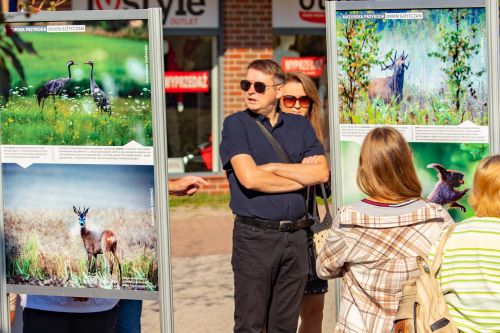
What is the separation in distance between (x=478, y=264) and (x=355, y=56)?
1.67 m

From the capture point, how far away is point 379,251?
432 centimetres

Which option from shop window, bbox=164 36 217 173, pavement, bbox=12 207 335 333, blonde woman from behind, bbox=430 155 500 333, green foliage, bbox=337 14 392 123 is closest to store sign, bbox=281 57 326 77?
shop window, bbox=164 36 217 173

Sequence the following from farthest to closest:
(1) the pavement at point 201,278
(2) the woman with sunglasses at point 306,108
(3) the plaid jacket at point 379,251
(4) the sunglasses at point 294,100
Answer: (1) the pavement at point 201,278 → (4) the sunglasses at point 294,100 → (2) the woman with sunglasses at point 306,108 → (3) the plaid jacket at point 379,251

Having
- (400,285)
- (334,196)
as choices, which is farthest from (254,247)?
(400,285)

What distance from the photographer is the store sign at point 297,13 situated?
577 inches

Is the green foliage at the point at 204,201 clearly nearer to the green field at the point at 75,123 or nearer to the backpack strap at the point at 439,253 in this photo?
the green field at the point at 75,123

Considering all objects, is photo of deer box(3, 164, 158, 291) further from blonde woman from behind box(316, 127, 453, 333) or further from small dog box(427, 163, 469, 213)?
small dog box(427, 163, 469, 213)

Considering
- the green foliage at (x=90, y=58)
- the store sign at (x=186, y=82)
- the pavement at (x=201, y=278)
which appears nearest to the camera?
the green foliage at (x=90, y=58)

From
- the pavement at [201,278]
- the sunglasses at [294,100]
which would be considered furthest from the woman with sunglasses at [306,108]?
the pavement at [201,278]

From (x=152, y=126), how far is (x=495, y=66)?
184cm

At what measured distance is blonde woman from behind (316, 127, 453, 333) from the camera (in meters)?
4.30

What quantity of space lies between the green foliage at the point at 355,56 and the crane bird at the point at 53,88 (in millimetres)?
1419

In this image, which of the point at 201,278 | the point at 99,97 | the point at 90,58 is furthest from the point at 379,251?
the point at 201,278

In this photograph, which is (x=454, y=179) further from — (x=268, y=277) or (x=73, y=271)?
(x=73, y=271)
